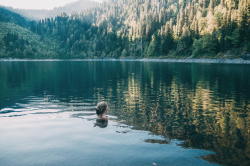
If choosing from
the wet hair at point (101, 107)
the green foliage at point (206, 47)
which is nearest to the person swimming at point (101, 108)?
the wet hair at point (101, 107)

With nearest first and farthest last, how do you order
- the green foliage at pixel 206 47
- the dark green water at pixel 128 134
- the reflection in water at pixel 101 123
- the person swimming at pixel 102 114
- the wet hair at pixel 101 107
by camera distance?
the dark green water at pixel 128 134 → the wet hair at pixel 101 107 → the person swimming at pixel 102 114 → the reflection in water at pixel 101 123 → the green foliage at pixel 206 47

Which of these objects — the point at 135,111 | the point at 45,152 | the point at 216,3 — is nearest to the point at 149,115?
the point at 135,111

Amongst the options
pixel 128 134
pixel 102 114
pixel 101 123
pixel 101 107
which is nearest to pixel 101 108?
pixel 101 107

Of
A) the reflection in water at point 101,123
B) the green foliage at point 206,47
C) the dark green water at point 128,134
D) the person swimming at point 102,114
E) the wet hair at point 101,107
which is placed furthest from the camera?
the green foliage at point 206,47

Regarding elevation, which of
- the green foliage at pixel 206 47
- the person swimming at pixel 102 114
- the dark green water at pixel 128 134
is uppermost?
the green foliage at pixel 206 47

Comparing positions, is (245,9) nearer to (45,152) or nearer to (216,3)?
(216,3)

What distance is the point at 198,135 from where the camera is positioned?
10445 mm

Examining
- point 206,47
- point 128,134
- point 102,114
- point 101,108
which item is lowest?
point 128,134

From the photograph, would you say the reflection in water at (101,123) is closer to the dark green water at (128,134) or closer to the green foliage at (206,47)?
the dark green water at (128,134)

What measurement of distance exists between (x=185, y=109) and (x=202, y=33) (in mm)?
140064

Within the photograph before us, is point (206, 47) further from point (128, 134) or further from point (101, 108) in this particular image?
point (128, 134)

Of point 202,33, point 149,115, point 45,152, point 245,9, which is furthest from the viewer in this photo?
point 202,33

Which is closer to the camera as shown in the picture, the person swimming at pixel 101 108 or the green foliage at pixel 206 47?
the person swimming at pixel 101 108

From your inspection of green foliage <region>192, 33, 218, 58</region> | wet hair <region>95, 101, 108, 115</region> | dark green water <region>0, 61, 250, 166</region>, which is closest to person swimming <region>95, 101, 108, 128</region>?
wet hair <region>95, 101, 108, 115</region>
